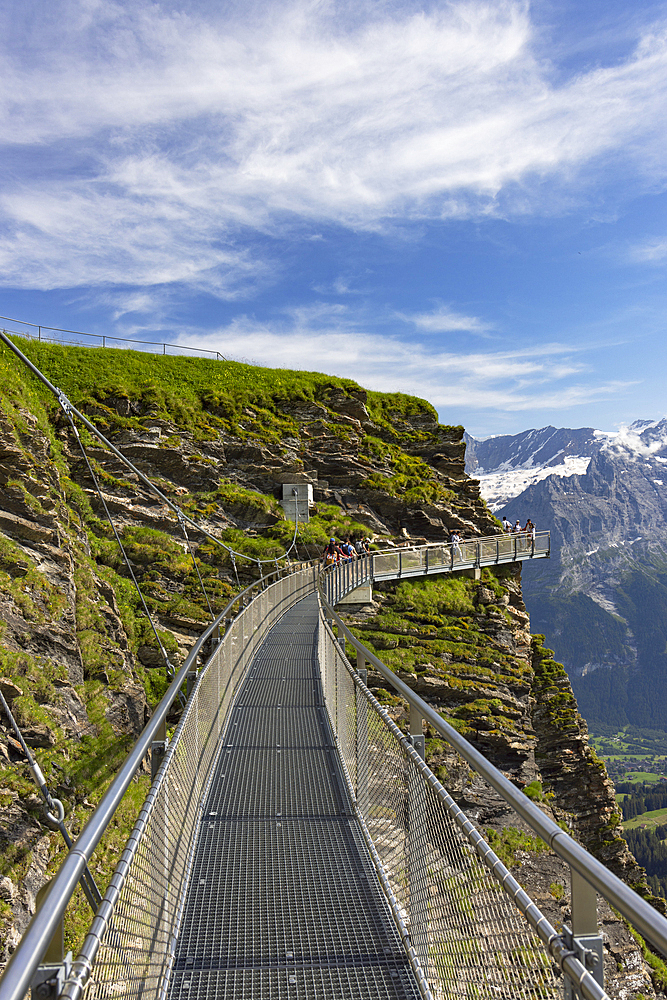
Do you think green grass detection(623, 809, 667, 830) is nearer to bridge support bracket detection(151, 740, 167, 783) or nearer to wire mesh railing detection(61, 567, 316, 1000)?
wire mesh railing detection(61, 567, 316, 1000)

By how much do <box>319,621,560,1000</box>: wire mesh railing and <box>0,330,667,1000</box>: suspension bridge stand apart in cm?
1

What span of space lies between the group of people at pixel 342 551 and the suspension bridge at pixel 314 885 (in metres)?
19.6

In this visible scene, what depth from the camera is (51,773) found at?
9.84 meters

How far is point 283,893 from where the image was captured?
475cm

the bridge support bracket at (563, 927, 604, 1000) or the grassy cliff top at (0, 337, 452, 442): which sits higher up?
the grassy cliff top at (0, 337, 452, 442)

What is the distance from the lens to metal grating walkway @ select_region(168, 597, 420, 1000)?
12.5 feet

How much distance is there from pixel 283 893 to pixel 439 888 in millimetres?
1602

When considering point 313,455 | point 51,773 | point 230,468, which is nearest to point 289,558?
point 230,468

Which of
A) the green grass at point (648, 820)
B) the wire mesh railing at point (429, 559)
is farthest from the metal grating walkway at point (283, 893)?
the green grass at point (648, 820)

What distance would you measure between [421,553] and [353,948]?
27.4 m

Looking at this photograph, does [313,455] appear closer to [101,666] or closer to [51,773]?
[101,666]

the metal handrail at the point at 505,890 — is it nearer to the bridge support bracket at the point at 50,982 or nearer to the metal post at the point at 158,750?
the bridge support bracket at the point at 50,982

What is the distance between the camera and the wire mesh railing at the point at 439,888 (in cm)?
285

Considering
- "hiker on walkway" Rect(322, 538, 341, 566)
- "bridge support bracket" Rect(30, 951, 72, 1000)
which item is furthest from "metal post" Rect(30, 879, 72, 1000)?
"hiker on walkway" Rect(322, 538, 341, 566)
